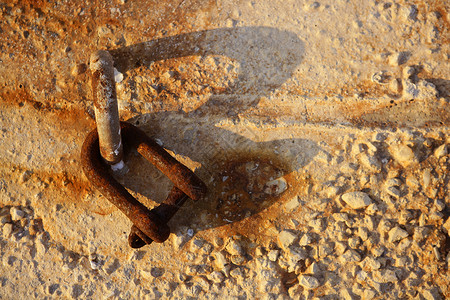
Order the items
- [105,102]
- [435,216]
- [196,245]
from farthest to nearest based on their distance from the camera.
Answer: [196,245] < [435,216] < [105,102]

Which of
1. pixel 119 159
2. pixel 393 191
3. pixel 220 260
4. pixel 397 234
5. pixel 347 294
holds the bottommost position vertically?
pixel 347 294

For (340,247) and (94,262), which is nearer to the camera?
(340,247)

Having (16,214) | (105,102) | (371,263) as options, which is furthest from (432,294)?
(16,214)

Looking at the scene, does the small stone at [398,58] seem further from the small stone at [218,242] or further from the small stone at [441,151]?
the small stone at [218,242]

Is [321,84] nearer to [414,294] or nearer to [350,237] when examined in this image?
[350,237]

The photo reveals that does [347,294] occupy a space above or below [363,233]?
below

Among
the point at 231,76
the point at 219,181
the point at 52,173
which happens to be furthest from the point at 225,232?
the point at 52,173

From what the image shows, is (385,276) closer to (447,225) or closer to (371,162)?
(447,225)

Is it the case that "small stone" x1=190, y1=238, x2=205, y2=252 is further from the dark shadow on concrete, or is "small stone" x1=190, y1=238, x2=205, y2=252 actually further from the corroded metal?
the corroded metal
